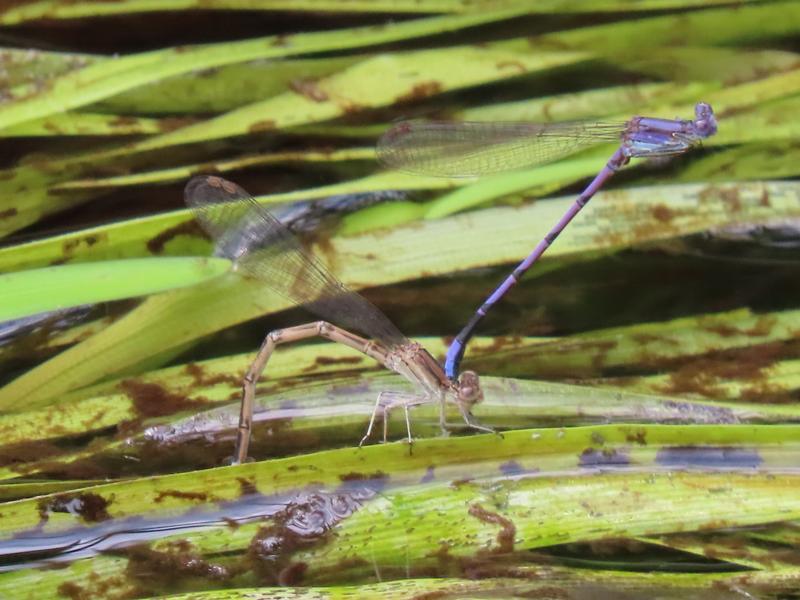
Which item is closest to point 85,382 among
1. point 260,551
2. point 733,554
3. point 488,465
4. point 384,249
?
point 260,551

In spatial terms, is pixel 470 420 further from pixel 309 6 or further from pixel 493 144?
pixel 309 6

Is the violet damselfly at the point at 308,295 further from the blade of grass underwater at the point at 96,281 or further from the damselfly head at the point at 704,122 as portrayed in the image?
the damselfly head at the point at 704,122

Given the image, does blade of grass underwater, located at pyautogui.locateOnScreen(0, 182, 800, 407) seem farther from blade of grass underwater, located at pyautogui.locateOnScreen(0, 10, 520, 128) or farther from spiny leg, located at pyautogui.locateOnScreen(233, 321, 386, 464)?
blade of grass underwater, located at pyautogui.locateOnScreen(0, 10, 520, 128)

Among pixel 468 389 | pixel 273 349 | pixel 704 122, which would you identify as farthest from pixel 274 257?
pixel 704 122

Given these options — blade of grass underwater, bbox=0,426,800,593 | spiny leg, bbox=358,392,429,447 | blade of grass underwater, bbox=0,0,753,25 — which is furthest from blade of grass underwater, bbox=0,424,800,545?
blade of grass underwater, bbox=0,0,753,25

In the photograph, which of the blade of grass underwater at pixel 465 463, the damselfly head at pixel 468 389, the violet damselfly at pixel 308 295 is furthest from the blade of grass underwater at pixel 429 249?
the blade of grass underwater at pixel 465 463
